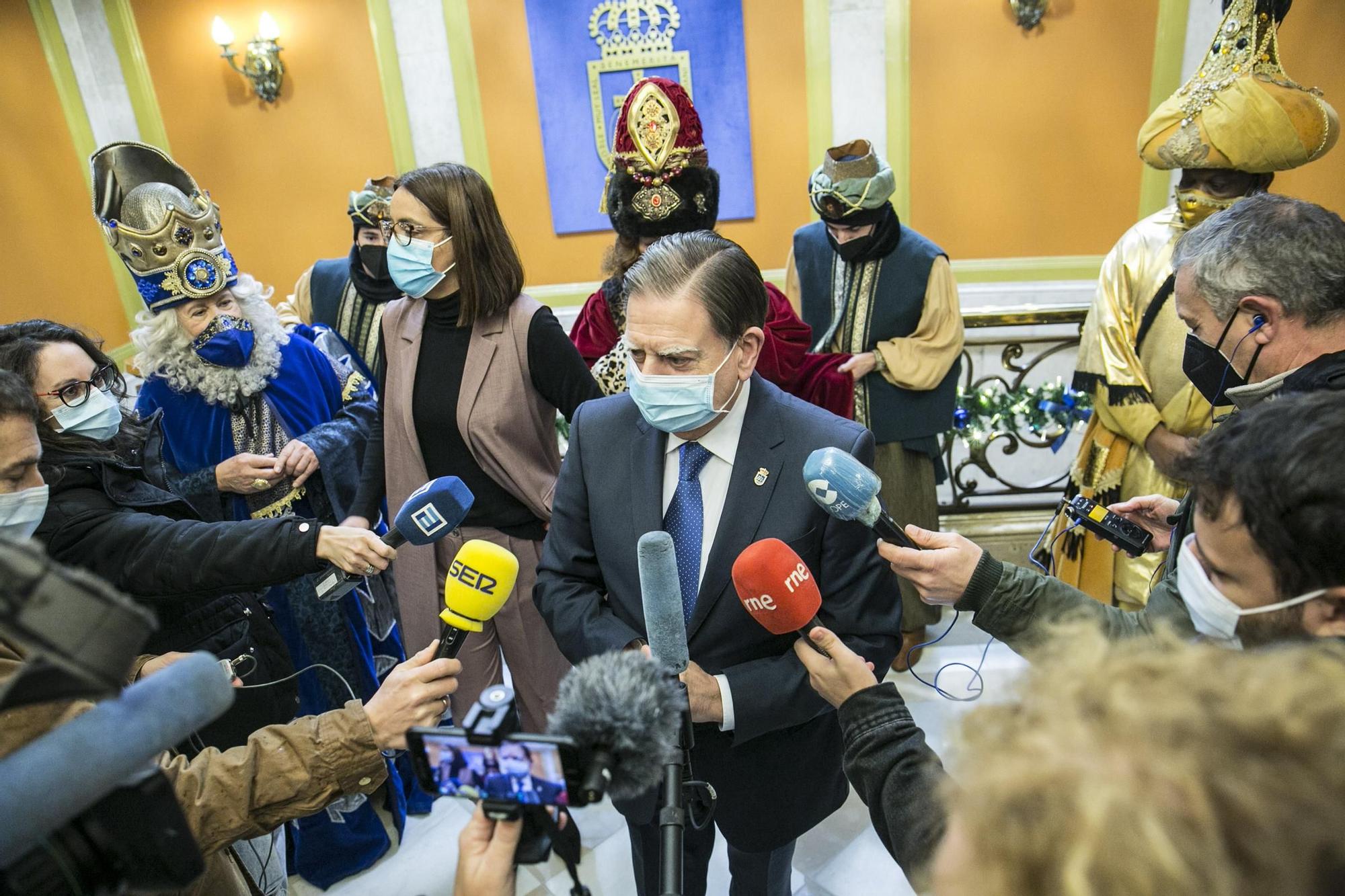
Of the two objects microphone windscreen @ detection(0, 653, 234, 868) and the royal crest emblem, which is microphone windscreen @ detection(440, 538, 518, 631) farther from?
the royal crest emblem

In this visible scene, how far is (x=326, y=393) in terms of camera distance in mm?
2898

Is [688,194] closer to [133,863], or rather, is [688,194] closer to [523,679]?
[523,679]

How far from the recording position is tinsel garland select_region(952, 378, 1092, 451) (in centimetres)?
402

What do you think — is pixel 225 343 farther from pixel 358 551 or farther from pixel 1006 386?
pixel 1006 386

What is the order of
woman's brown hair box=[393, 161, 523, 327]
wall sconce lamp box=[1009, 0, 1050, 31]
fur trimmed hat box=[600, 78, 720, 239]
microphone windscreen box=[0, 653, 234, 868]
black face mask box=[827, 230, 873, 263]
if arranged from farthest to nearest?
wall sconce lamp box=[1009, 0, 1050, 31] < black face mask box=[827, 230, 873, 263] < fur trimmed hat box=[600, 78, 720, 239] < woman's brown hair box=[393, 161, 523, 327] < microphone windscreen box=[0, 653, 234, 868]

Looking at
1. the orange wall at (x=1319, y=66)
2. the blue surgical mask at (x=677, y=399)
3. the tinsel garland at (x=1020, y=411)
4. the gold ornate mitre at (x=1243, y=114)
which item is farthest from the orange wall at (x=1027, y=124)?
the blue surgical mask at (x=677, y=399)

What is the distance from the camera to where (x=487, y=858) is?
947 millimetres

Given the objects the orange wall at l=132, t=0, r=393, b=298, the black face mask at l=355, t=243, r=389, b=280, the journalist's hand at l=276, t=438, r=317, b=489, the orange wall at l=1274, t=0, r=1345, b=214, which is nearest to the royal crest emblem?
the orange wall at l=132, t=0, r=393, b=298

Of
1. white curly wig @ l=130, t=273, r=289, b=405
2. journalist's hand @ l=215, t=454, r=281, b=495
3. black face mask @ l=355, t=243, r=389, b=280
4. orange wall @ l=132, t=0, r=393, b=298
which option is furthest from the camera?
orange wall @ l=132, t=0, r=393, b=298

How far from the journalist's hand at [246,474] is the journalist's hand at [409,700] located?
1.42 metres

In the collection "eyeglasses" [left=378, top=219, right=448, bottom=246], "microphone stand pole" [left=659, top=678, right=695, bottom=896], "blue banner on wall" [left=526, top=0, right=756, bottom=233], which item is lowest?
"microphone stand pole" [left=659, top=678, right=695, bottom=896]

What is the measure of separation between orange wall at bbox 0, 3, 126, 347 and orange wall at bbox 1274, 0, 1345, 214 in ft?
28.4

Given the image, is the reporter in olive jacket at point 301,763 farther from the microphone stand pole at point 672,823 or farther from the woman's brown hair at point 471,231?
the woman's brown hair at point 471,231

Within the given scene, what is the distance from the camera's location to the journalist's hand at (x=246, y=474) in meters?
2.47
